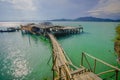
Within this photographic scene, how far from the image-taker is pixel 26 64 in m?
20.2

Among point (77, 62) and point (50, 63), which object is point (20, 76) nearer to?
point (50, 63)

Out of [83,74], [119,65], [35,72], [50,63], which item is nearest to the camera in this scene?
[83,74]

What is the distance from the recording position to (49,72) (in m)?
16.9

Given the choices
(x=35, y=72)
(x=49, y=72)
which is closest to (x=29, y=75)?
(x=35, y=72)

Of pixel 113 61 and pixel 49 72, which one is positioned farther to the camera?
pixel 113 61

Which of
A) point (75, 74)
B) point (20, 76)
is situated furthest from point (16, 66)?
point (75, 74)

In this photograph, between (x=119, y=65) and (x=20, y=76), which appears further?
(x=119, y=65)

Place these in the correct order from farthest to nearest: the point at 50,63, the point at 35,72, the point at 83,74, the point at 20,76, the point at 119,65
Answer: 1. the point at 50,63
2. the point at 119,65
3. the point at 35,72
4. the point at 20,76
5. the point at 83,74

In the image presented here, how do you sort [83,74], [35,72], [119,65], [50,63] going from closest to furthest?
[83,74], [35,72], [119,65], [50,63]

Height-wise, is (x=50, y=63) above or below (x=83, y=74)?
below

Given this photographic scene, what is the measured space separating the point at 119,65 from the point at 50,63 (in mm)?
11272

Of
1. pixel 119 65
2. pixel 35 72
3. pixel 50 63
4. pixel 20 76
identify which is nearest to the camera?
pixel 20 76

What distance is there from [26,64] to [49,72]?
17.8ft

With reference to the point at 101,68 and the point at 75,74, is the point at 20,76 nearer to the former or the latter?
the point at 75,74
